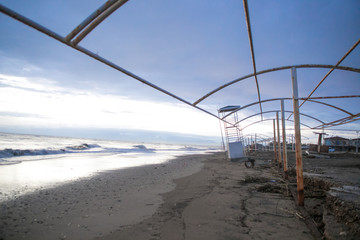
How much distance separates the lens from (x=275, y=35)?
448 centimetres

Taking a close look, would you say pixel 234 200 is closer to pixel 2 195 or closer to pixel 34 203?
pixel 34 203

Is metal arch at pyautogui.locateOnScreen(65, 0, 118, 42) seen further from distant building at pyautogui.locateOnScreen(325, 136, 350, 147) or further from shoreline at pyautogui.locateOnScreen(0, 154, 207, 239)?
distant building at pyautogui.locateOnScreen(325, 136, 350, 147)

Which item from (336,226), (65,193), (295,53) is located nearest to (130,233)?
(336,226)

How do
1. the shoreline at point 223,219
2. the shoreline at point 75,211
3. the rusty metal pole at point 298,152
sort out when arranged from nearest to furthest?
the shoreline at point 223,219 < the shoreline at point 75,211 < the rusty metal pole at point 298,152

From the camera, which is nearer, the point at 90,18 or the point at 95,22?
A: the point at 90,18

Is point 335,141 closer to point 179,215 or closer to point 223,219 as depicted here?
point 223,219

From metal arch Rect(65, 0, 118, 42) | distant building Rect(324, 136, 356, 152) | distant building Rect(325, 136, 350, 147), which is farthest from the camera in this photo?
distant building Rect(325, 136, 350, 147)

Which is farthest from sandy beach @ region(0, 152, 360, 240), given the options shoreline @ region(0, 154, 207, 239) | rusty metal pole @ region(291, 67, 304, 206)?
rusty metal pole @ region(291, 67, 304, 206)

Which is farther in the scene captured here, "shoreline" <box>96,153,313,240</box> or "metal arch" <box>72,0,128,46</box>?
"shoreline" <box>96,153,313,240</box>

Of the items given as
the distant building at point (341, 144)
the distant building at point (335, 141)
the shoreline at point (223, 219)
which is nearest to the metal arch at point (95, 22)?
the shoreline at point (223, 219)

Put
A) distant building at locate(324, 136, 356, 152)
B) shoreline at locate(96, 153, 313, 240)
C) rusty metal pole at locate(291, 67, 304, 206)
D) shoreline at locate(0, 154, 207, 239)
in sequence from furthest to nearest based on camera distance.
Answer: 1. distant building at locate(324, 136, 356, 152)
2. rusty metal pole at locate(291, 67, 304, 206)
3. shoreline at locate(0, 154, 207, 239)
4. shoreline at locate(96, 153, 313, 240)

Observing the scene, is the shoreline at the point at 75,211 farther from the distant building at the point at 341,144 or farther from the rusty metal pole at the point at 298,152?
the distant building at the point at 341,144

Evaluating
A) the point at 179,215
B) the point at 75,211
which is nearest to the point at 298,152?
the point at 179,215

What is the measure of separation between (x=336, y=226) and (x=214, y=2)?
145 inches
